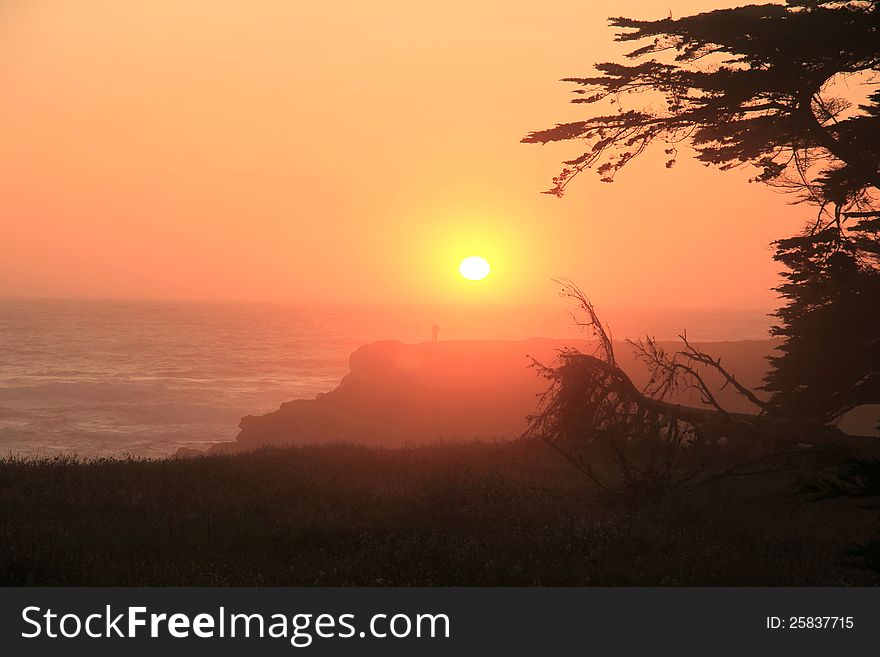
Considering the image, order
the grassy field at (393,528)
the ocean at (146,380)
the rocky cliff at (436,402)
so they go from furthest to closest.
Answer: the ocean at (146,380) < the rocky cliff at (436,402) < the grassy field at (393,528)

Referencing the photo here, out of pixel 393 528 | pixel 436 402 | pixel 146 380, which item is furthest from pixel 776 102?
pixel 146 380

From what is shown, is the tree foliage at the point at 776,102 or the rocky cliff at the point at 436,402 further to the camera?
the rocky cliff at the point at 436,402

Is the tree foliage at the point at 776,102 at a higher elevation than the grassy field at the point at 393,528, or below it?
higher

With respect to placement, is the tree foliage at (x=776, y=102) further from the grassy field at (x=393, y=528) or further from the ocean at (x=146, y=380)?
the ocean at (x=146, y=380)

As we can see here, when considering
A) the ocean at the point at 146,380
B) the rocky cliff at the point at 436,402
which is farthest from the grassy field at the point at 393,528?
the rocky cliff at the point at 436,402

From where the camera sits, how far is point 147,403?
79875mm

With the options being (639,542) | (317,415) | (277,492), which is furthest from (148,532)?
(317,415)

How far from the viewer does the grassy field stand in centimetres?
892

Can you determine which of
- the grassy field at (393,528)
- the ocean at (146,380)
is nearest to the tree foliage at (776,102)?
the grassy field at (393,528)

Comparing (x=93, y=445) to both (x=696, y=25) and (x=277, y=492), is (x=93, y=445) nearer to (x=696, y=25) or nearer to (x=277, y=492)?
(x=277, y=492)

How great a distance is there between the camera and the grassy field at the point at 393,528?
29.3 feet

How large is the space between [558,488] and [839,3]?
899cm

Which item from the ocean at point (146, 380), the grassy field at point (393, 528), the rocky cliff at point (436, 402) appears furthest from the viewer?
the ocean at point (146, 380)

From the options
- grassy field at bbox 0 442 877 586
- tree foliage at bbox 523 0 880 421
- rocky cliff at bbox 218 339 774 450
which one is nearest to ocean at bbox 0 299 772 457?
rocky cliff at bbox 218 339 774 450
